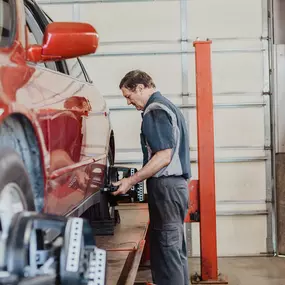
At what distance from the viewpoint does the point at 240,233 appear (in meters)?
7.02

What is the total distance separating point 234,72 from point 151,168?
141 inches

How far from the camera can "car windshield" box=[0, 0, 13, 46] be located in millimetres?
2069

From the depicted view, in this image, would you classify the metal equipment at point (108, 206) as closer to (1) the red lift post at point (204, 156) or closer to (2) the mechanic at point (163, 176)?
(2) the mechanic at point (163, 176)

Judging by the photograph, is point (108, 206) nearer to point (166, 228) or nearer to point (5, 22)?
point (166, 228)

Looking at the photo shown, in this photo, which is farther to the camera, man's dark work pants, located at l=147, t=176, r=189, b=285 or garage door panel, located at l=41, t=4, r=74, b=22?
garage door panel, located at l=41, t=4, r=74, b=22

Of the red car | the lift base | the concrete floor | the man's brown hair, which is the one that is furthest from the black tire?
the lift base

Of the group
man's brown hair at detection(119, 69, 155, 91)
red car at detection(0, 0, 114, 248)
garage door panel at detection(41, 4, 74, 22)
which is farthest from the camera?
garage door panel at detection(41, 4, 74, 22)

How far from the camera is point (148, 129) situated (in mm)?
3736

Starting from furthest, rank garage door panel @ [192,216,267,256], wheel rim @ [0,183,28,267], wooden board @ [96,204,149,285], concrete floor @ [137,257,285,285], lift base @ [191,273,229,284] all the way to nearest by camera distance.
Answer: garage door panel @ [192,216,267,256] → concrete floor @ [137,257,285,285] → lift base @ [191,273,229,284] → wooden board @ [96,204,149,285] → wheel rim @ [0,183,28,267]

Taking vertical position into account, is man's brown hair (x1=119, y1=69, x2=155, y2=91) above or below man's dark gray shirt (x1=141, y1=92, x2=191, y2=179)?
above

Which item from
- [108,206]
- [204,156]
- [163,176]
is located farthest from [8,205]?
[204,156]

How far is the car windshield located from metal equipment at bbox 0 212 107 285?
734 millimetres

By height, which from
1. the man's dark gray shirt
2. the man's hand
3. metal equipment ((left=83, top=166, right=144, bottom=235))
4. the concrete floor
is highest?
the man's dark gray shirt

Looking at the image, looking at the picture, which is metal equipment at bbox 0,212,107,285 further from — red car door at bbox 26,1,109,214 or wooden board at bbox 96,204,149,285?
wooden board at bbox 96,204,149,285
